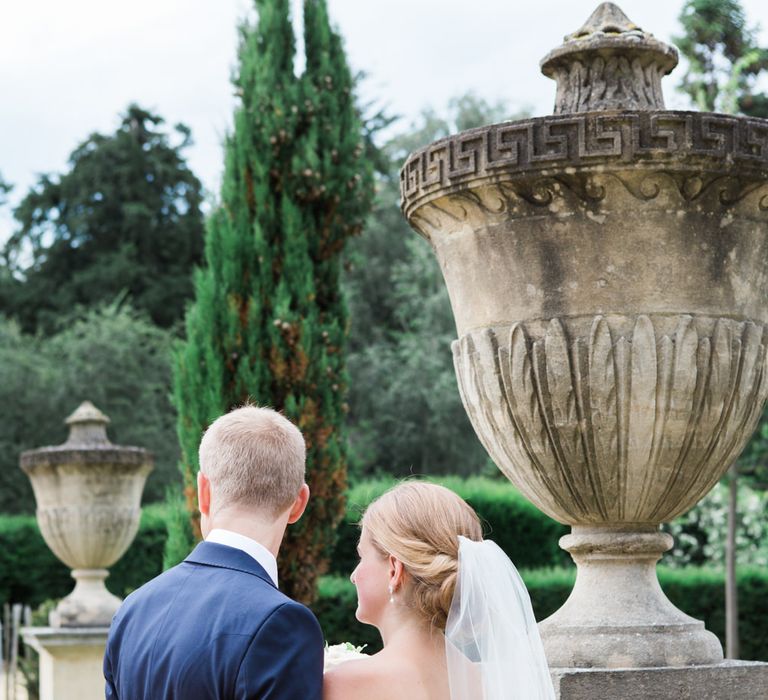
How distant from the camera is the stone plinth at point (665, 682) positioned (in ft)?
9.52

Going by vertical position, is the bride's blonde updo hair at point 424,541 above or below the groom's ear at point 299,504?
below

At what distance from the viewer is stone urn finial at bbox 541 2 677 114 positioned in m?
3.32

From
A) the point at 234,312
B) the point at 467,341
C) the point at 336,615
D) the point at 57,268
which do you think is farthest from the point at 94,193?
the point at 467,341

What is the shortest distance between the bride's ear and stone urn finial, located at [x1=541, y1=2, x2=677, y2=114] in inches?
68.5

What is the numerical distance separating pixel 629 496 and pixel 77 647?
6343 millimetres

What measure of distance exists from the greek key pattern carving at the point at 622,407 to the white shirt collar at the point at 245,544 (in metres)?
1.26

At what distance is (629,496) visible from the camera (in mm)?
3113

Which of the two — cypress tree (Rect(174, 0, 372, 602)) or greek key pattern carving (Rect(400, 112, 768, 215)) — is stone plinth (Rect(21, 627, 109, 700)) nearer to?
cypress tree (Rect(174, 0, 372, 602))

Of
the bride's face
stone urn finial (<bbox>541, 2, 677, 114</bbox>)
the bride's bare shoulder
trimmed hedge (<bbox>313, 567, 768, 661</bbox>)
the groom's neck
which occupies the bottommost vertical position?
trimmed hedge (<bbox>313, 567, 768, 661</bbox>)

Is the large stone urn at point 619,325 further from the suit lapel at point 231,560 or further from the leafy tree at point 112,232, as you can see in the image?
the leafy tree at point 112,232

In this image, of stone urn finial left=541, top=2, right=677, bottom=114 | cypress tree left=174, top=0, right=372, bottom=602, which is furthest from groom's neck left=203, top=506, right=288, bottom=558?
cypress tree left=174, top=0, right=372, bottom=602

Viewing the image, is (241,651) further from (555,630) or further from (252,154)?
(252,154)

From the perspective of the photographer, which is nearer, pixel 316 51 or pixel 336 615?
pixel 316 51

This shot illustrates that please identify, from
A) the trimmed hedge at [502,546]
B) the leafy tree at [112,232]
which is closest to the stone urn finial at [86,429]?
the trimmed hedge at [502,546]
